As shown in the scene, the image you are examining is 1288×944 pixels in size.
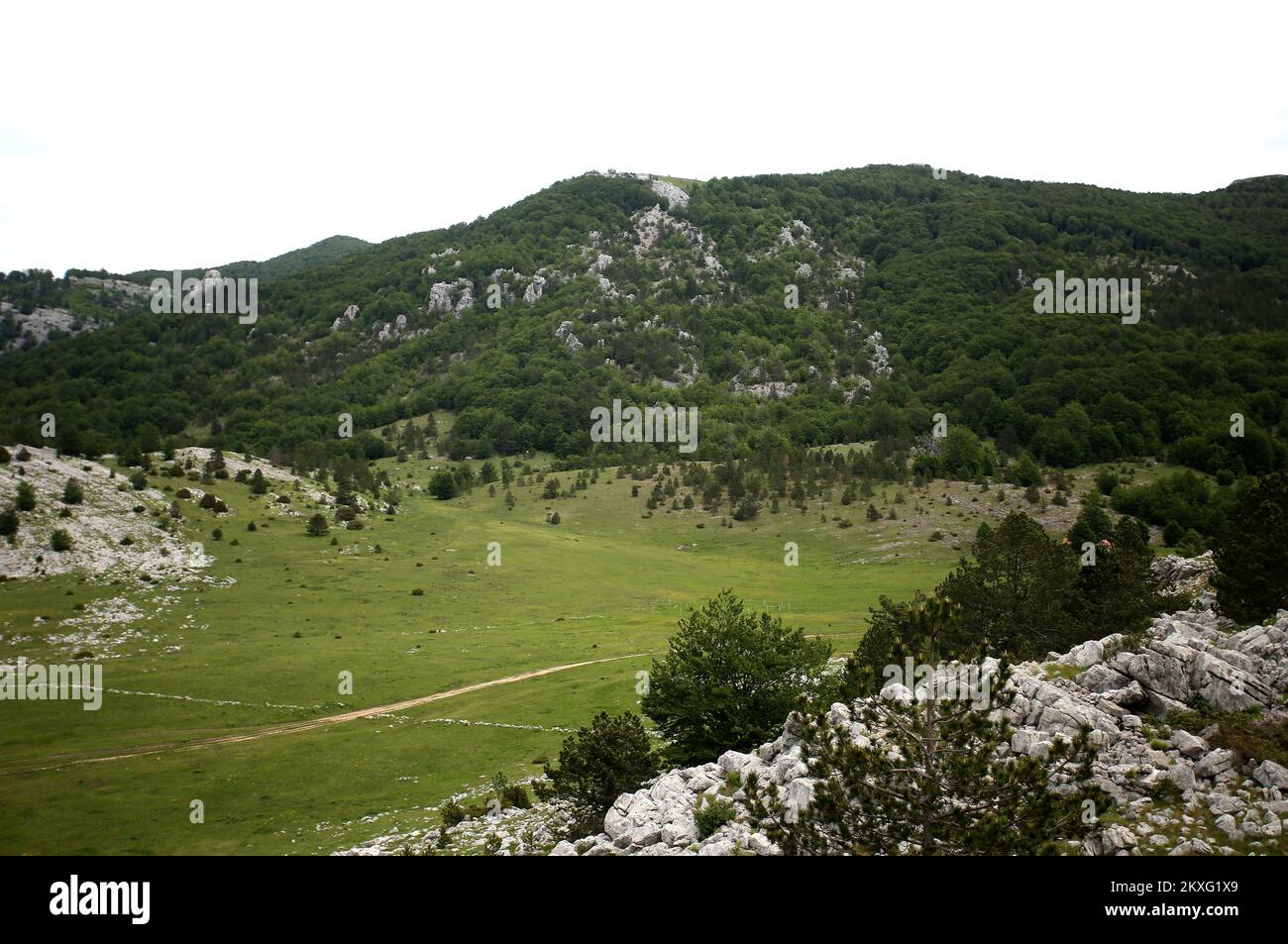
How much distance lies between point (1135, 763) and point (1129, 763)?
0.40ft

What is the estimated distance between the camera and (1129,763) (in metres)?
18.0

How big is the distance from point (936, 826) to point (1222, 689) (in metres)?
10.5

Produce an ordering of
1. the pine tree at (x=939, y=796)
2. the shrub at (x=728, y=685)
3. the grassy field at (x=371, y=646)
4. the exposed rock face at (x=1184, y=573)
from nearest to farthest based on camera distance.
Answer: the pine tree at (x=939, y=796), the shrub at (x=728, y=685), the grassy field at (x=371, y=646), the exposed rock face at (x=1184, y=573)

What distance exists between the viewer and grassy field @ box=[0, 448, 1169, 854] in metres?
33.9

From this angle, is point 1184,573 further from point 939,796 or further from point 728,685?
point 939,796

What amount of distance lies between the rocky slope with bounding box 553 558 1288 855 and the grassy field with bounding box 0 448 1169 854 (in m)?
14.3

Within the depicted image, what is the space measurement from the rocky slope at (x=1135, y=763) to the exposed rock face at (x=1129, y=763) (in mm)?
32

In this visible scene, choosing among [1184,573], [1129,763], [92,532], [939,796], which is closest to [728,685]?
[1129,763]

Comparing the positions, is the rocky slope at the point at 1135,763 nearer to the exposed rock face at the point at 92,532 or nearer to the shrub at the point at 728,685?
the shrub at the point at 728,685

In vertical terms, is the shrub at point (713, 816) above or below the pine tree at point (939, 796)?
below

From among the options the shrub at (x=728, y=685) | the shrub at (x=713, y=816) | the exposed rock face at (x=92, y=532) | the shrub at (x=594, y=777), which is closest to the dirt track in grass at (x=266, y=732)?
the shrub at (x=728, y=685)

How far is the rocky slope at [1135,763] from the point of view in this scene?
609 inches
